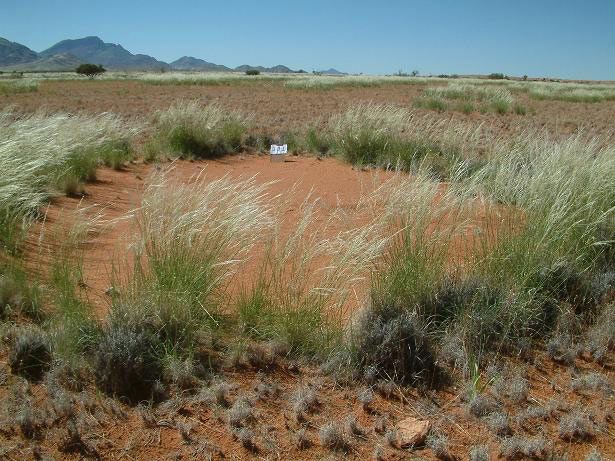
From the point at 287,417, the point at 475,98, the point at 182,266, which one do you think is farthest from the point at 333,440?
the point at 475,98

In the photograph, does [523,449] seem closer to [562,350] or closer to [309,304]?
[562,350]

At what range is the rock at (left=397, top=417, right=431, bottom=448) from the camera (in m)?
2.85

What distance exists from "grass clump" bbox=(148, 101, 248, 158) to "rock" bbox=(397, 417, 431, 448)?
8.95 m

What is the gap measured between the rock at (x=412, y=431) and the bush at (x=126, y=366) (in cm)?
138

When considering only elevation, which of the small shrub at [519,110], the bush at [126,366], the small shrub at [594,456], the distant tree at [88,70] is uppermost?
the distant tree at [88,70]

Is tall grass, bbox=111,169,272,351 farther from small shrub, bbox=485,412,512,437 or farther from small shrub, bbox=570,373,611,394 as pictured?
small shrub, bbox=570,373,611,394

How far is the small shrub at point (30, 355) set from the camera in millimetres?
3082

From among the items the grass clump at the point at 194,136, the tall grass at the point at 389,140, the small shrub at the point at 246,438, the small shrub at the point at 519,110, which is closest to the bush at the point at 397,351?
the small shrub at the point at 246,438

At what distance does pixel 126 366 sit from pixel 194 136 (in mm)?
8885

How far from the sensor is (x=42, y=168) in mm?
6785

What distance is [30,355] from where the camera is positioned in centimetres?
312

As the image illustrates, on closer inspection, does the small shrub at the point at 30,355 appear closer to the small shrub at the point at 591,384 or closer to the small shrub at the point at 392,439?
the small shrub at the point at 392,439

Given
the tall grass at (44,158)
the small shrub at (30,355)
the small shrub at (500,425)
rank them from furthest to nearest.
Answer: the tall grass at (44,158)
the small shrub at (30,355)
the small shrub at (500,425)

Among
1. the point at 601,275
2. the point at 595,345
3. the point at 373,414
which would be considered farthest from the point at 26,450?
the point at 601,275
